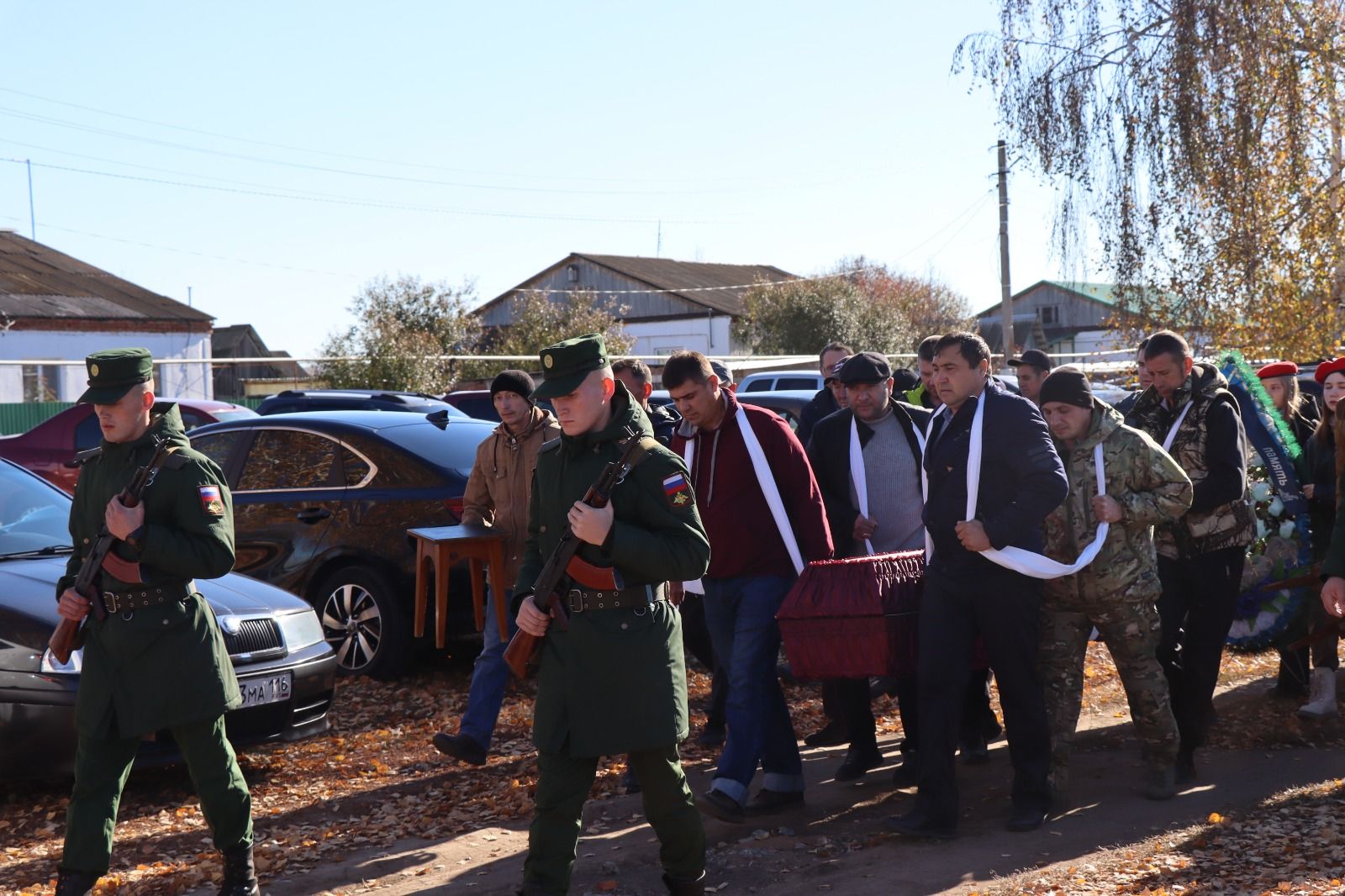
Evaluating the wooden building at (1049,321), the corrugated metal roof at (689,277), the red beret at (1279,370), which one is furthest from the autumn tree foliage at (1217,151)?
the wooden building at (1049,321)

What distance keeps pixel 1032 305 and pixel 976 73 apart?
60.2 m

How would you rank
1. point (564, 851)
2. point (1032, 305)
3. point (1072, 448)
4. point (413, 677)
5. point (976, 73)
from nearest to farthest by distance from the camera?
point (564, 851), point (1072, 448), point (413, 677), point (976, 73), point (1032, 305)

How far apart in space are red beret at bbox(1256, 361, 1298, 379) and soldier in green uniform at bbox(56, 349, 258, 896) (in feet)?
21.3

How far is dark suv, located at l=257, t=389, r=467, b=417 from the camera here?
15.6 meters

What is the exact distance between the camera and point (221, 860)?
18.3 feet

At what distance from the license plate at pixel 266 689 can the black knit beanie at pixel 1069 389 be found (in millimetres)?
3750

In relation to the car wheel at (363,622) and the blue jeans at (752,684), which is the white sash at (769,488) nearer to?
the blue jeans at (752,684)

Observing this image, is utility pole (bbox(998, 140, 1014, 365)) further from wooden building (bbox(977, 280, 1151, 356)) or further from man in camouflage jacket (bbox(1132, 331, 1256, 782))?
man in camouflage jacket (bbox(1132, 331, 1256, 782))

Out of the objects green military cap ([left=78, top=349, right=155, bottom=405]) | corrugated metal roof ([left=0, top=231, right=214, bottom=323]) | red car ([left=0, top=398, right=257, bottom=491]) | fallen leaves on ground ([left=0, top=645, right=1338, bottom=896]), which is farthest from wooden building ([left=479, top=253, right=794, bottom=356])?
green military cap ([left=78, top=349, right=155, bottom=405])

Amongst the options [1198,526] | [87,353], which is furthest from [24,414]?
[1198,526]

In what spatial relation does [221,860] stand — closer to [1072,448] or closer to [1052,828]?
[1052,828]

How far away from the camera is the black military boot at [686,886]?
14.9 feet

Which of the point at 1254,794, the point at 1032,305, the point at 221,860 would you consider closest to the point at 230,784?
the point at 221,860

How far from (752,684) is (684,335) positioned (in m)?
46.8
